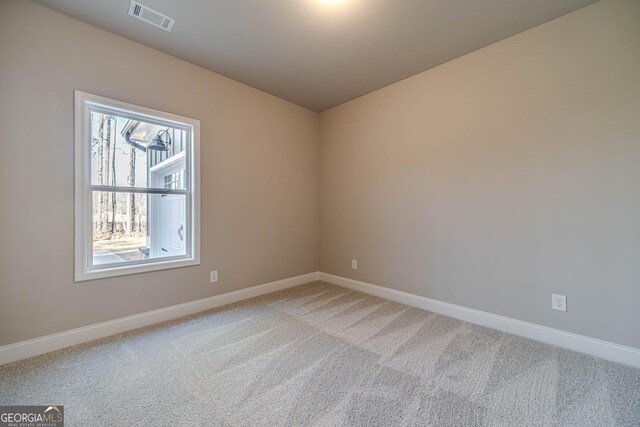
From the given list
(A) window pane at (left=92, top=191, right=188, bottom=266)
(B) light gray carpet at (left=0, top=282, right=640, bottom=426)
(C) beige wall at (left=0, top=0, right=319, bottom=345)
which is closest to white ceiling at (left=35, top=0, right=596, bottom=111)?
(C) beige wall at (left=0, top=0, right=319, bottom=345)

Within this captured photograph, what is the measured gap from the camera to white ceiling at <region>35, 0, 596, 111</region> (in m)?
1.95

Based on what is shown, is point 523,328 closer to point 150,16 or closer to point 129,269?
point 129,269

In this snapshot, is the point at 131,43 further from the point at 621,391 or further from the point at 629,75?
the point at 621,391

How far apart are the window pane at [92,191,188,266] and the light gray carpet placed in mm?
726

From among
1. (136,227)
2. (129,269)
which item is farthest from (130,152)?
(129,269)

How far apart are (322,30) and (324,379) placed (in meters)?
2.68

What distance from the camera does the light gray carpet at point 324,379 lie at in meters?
1.39

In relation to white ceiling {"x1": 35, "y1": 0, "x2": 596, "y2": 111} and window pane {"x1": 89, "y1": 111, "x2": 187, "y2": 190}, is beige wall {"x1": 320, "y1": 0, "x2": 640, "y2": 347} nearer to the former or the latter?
white ceiling {"x1": 35, "y1": 0, "x2": 596, "y2": 111}

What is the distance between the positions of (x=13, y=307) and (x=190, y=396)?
152 centimetres

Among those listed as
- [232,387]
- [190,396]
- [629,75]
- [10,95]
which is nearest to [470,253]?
[629,75]

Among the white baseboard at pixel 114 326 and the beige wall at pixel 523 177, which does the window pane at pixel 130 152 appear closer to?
the white baseboard at pixel 114 326

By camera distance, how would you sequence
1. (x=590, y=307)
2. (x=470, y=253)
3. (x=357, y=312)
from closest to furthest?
(x=590, y=307) < (x=470, y=253) < (x=357, y=312)

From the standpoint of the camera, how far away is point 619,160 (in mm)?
1864

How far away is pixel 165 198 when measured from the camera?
109 inches
